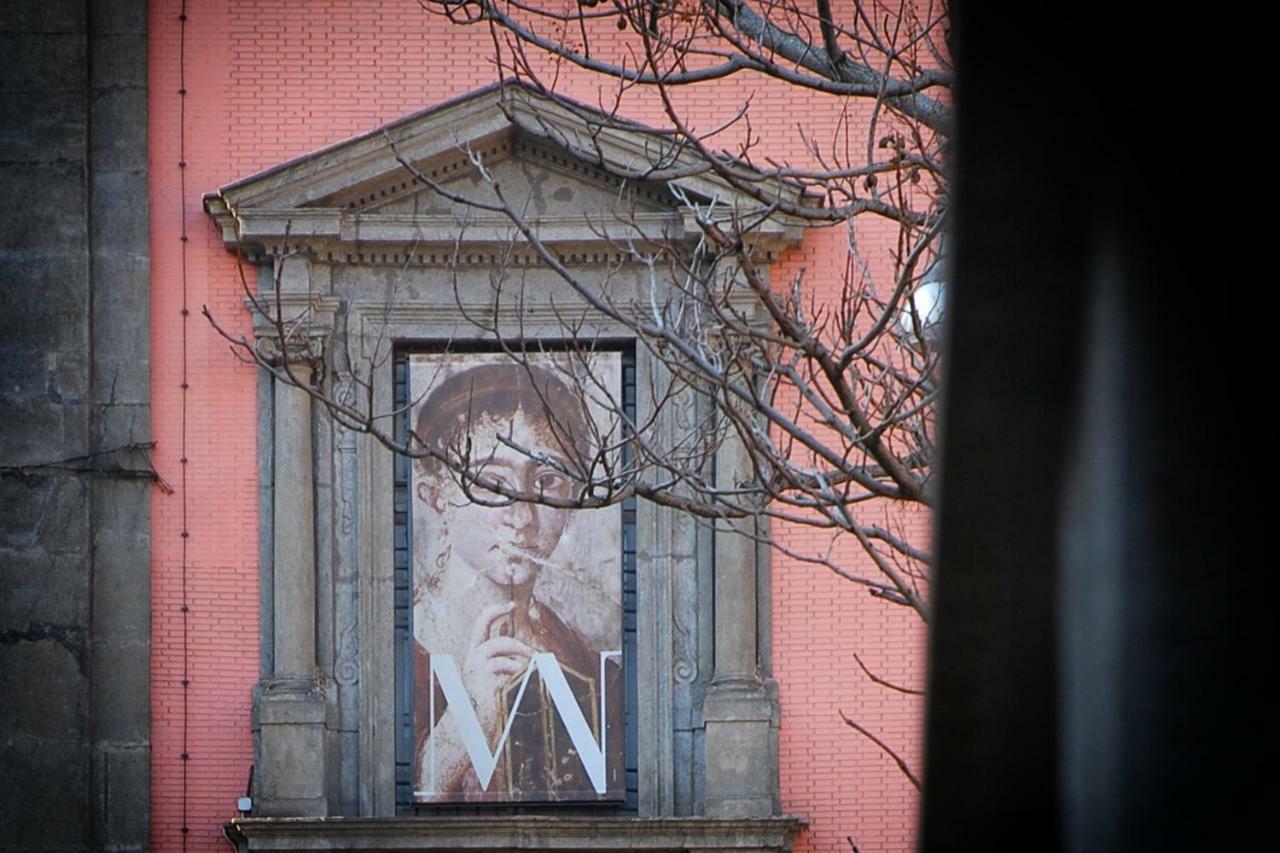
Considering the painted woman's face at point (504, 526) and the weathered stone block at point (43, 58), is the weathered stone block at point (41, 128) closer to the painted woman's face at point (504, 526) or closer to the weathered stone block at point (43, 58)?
the weathered stone block at point (43, 58)

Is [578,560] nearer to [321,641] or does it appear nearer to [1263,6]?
[321,641]

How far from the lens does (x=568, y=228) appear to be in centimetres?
1881

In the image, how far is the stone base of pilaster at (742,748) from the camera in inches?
Result: 738

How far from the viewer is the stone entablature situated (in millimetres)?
18656

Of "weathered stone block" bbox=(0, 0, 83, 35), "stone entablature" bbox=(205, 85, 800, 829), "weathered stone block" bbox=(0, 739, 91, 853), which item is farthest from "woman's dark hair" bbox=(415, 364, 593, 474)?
"weathered stone block" bbox=(0, 0, 83, 35)

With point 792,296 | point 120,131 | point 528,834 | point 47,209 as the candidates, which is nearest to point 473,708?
point 528,834

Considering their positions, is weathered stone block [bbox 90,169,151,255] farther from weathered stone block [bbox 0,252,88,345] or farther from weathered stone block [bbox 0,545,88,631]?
weathered stone block [bbox 0,545,88,631]

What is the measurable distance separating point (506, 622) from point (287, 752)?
6.48 ft

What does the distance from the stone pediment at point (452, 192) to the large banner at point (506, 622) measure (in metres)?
1.06

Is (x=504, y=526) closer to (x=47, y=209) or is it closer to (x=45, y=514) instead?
(x=45, y=514)

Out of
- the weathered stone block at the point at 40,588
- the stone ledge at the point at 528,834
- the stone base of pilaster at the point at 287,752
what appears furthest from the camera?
the weathered stone block at the point at 40,588

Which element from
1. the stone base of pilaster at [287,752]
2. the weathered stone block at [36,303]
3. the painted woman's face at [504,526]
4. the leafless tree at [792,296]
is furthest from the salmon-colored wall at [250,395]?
the leafless tree at [792,296]

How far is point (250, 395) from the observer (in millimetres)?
19141

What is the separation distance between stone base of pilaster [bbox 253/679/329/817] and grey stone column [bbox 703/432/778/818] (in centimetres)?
306
